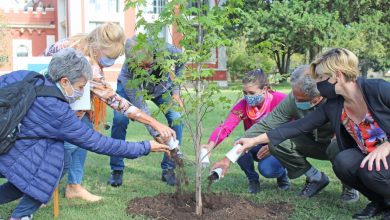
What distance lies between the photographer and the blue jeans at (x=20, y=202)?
339cm

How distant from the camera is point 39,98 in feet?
10.7

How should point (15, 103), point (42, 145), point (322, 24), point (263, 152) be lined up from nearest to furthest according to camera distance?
point (15, 103) < point (42, 145) < point (263, 152) < point (322, 24)

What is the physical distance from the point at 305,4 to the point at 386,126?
90.9ft

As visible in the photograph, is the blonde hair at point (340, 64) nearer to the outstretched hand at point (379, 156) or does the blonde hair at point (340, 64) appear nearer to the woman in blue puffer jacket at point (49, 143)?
the outstretched hand at point (379, 156)

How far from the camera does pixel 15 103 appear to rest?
3.12 meters

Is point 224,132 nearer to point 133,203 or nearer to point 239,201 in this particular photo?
point 239,201

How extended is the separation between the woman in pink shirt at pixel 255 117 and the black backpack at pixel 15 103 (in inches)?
63.3

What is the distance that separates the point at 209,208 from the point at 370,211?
3.93 ft

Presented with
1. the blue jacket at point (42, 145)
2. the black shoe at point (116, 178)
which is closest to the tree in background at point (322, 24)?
the black shoe at point (116, 178)

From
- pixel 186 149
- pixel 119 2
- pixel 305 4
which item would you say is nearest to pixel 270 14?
pixel 305 4

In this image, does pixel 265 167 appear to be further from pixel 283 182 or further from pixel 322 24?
pixel 322 24

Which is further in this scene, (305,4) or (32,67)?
(305,4)

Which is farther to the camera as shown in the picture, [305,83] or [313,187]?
[313,187]

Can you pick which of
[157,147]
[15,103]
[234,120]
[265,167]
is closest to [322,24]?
[265,167]
